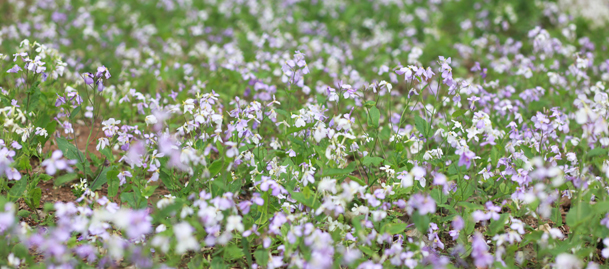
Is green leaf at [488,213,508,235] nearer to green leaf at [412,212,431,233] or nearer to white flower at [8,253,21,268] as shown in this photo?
green leaf at [412,212,431,233]

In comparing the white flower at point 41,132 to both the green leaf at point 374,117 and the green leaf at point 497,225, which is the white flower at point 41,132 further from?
the green leaf at point 497,225

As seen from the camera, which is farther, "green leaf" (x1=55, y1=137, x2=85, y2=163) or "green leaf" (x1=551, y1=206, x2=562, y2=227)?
"green leaf" (x1=55, y1=137, x2=85, y2=163)

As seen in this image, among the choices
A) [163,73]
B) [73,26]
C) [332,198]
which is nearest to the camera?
[332,198]

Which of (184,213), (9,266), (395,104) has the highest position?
(395,104)

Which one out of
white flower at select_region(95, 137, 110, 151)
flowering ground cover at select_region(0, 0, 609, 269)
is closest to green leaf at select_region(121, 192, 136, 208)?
flowering ground cover at select_region(0, 0, 609, 269)

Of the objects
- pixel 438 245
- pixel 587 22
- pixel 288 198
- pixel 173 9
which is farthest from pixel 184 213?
pixel 587 22

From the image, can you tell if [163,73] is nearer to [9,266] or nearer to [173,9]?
[9,266]
